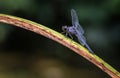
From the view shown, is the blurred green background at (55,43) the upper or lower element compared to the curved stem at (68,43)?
lower

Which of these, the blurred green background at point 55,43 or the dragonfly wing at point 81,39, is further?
the blurred green background at point 55,43

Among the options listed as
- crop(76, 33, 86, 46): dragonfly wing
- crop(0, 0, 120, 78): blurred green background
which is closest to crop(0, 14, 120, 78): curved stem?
crop(76, 33, 86, 46): dragonfly wing

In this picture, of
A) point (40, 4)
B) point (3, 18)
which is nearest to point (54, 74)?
point (40, 4)

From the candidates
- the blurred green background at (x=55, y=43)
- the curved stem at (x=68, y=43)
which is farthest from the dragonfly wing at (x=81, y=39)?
the blurred green background at (x=55, y=43)

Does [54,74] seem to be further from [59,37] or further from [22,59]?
[59,37]

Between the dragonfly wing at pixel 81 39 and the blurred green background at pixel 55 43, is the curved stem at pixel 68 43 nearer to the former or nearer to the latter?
the dragonfly wing at pixel 81 39

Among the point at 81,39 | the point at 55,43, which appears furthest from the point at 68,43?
the point at 55,43

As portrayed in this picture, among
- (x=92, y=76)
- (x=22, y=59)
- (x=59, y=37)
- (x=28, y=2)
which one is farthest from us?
(x=22, y=59)

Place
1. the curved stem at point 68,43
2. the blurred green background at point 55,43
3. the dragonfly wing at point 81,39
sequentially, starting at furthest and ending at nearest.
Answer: the blurred green background at point 55,43, the dragonfly wing at point 81,39, the curved stem at point 68,43

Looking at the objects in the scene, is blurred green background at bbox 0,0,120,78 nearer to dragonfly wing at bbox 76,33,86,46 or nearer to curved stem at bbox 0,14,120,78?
dragonfly wing at bbox 76,33,86,46
